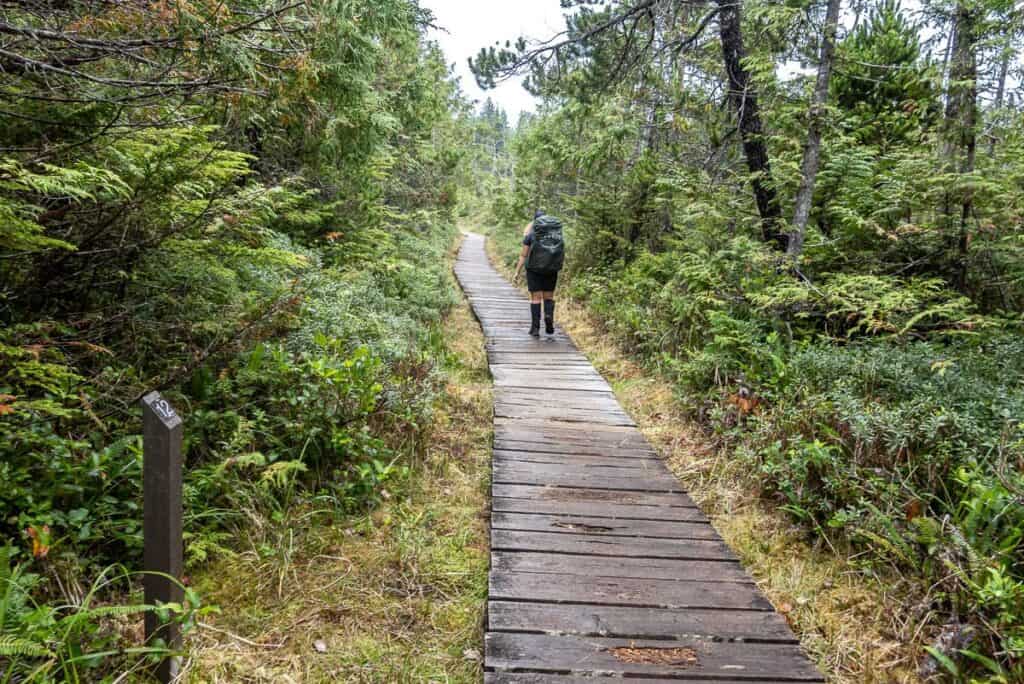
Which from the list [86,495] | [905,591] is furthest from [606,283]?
[86,495]

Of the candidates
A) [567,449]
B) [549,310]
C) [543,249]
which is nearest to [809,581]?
[567,449]

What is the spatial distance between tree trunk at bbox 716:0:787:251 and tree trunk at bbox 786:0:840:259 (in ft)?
2.08

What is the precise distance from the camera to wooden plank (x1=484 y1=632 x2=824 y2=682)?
9.11 feet

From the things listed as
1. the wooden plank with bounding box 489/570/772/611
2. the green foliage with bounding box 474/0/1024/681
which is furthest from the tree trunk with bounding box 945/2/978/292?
the wooden plank with bounding box 489/570/772/611

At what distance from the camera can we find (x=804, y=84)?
696 centimetres

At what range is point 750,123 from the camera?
25.0ft

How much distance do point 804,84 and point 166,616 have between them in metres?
8.04

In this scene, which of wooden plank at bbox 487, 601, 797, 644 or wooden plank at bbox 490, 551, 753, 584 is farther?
wooden plank at bbox 490, 551, 753, 584

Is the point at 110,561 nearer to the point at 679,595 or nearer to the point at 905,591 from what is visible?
the point at 679,595

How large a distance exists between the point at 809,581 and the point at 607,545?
1.29m

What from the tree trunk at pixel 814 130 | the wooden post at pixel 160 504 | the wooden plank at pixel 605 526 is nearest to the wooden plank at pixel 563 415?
the wooden plank at pixel 605 526

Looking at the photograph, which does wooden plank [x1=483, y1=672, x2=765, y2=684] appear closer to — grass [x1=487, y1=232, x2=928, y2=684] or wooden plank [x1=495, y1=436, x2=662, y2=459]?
grass [x1=487, y1=232, x2=928, y2=684]

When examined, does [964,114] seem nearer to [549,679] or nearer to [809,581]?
[809,581]

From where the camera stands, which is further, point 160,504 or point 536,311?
point 536,311
